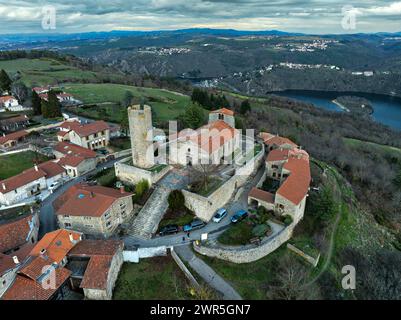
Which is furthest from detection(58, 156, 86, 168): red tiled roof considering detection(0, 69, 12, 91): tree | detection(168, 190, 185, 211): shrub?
detection(0, 69, 12, 91): tree

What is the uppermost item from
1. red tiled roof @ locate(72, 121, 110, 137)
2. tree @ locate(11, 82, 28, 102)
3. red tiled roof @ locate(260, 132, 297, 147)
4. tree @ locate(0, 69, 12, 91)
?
tree @ locate(0, 69, 12, 91)

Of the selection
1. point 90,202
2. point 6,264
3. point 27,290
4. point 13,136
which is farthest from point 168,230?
point 13,136

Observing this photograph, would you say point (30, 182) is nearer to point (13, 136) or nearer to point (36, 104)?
point (13, 136)

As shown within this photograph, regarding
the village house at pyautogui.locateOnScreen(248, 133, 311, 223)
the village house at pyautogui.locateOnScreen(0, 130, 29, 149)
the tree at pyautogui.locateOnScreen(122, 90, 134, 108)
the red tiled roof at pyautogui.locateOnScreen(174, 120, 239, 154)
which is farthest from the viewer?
the tree at pyautogui.locateOnScreen(122, 90, 134, 108)

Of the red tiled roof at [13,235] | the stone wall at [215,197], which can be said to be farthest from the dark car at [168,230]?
the red tiled roof at [13,235]

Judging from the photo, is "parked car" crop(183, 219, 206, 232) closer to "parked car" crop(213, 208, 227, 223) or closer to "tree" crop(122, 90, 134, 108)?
"parked car" crop(213, 208, 227, 223)

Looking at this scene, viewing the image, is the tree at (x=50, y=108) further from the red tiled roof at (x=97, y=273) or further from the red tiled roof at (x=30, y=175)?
the red tiled roof at (x=97, y=273)

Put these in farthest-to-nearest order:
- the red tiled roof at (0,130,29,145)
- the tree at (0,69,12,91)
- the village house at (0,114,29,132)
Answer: the tree at (0,69,12,91) < the village house at (0,114,29,132) < the red tiled roof at (0,130,29,145)
